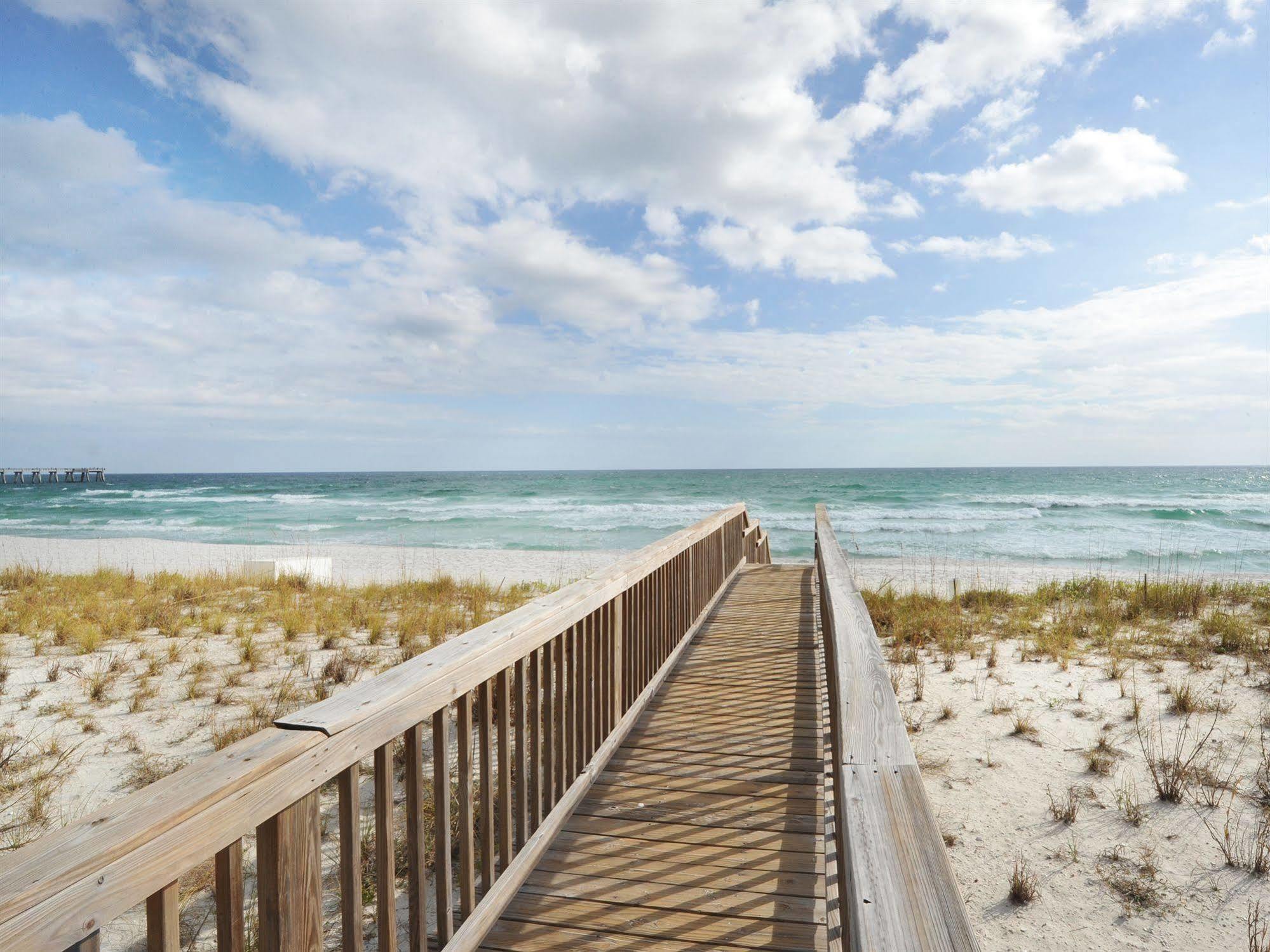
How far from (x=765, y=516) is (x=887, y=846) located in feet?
102

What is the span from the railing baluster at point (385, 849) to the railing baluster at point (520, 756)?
2.35 feet

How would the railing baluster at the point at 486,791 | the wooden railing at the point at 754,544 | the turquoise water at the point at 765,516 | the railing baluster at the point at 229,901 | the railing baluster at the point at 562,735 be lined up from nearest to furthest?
the railing baluster at the point at 229,901
the railing baluster at the point at 486,791
the railing baluster at the point at 562,735
the wooden railing at the point at 754,544
the turquoise water at the point at 765,516

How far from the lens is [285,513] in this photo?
118ft

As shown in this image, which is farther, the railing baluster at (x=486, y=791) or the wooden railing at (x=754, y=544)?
the wooden railing at (x=754, y=544)

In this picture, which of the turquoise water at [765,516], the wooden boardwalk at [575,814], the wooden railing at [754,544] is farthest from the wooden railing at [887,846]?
the turquoise water at [765,516]

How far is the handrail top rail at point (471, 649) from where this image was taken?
1518 millimetres

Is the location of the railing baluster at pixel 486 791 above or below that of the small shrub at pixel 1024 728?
above

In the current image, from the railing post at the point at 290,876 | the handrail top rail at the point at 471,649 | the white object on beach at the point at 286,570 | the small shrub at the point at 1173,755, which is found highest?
the handrail top rail at the point at 471,649

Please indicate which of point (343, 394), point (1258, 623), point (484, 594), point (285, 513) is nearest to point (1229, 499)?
point (1258, 623)

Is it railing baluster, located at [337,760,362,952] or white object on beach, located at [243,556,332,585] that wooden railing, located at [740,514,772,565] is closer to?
white object on beach, located at [243,556,332,585]

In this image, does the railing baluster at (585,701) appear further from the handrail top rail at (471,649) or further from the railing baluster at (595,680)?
the handrail top rail at (471,649)

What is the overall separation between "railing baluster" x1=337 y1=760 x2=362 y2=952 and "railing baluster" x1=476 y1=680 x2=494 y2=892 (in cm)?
67

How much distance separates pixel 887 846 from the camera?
4.04ft

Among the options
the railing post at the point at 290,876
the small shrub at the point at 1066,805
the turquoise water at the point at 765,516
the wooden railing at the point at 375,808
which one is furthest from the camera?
the turquoise water at the point at 765,516
